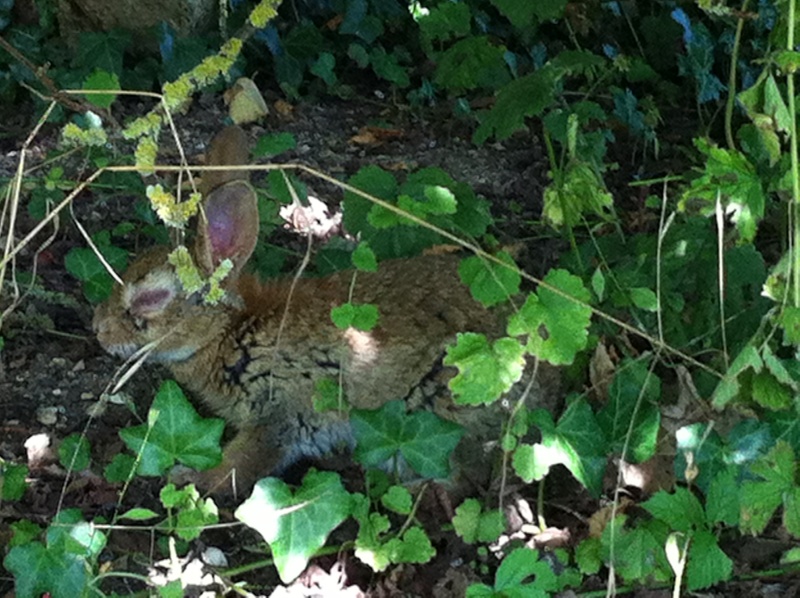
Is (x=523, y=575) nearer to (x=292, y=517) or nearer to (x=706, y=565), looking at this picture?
(x=706, y=565)

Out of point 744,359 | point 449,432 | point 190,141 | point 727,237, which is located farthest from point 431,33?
point 744,359

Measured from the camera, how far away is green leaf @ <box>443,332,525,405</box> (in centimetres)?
319

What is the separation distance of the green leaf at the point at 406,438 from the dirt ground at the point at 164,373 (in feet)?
1.15

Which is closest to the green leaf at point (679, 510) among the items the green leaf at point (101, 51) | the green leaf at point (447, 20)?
the green leaf at point (447, 20)

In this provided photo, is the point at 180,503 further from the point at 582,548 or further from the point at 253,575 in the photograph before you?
the point at 582,548

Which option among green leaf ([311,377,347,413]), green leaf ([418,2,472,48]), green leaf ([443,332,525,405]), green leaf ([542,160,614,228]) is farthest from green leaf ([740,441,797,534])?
green leaf ([418,2,472,48])

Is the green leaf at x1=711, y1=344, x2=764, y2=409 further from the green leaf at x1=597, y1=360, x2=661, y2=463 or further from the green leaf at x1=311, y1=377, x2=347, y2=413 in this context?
the green leaf at x1=311, y1=377, x2=347, y2=413

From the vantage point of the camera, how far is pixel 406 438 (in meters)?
3.61

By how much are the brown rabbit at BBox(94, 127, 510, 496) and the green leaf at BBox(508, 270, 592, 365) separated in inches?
27.8

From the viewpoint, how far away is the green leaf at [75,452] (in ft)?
12.7

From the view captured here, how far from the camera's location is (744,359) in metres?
3.15

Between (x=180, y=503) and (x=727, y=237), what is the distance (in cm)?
193

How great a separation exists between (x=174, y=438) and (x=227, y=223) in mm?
761

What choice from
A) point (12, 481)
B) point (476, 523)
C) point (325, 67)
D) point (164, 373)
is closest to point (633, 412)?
point (476, 523)
